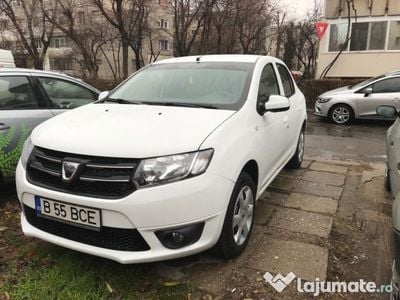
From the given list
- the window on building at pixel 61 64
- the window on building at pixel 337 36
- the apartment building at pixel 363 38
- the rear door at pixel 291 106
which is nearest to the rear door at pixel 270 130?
the rear door at pixel 291 106

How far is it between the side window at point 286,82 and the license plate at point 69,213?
2.95 meters

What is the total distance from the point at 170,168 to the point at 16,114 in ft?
8.41

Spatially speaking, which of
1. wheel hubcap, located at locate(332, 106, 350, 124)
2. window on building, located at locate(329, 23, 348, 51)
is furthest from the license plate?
window on building, located at locate(329, 23, 348, 51)

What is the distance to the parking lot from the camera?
8.71ft

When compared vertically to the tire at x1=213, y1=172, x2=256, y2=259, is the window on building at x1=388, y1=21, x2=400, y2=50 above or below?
above

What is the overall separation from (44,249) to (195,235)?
1.48 meters

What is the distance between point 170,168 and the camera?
7.88 ft

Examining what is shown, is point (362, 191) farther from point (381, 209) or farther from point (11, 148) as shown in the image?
point (11, 148)

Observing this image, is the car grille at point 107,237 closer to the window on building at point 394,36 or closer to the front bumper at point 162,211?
the front bumper at point 162,211

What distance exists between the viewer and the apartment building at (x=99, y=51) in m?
26.9

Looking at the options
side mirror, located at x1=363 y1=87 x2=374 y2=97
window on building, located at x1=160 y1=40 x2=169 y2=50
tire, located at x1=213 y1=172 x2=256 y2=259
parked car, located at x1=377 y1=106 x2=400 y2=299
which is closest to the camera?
parked car, located at x1=377 y1=106 x2=400 y2=299

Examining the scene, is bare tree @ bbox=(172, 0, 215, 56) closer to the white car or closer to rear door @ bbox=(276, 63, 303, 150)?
rear door @ bbox=(276, 63, 303, 150)

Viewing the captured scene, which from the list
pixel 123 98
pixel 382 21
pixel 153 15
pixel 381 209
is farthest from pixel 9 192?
pixel 153 15

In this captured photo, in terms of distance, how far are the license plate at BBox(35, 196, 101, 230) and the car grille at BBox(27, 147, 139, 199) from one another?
0.32 ft
